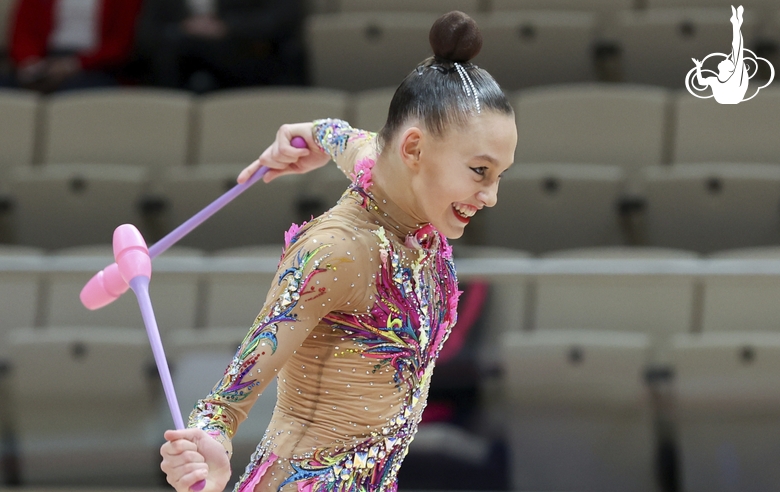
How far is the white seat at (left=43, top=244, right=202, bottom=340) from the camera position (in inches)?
104

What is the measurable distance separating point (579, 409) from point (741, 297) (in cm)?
53

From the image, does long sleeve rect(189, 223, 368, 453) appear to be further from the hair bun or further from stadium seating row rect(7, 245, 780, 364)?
stadium seating row rect(7, 245, 780, 364)

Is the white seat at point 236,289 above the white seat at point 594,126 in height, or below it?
below

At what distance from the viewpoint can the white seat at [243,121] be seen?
3.86 metres

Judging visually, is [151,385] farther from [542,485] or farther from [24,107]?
[24,107]

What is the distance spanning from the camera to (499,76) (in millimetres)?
4203

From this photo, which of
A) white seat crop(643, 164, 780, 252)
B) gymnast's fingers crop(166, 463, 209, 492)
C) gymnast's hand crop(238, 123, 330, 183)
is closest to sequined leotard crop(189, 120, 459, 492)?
gymnast's fingers crop(166, 463, 209, 492)

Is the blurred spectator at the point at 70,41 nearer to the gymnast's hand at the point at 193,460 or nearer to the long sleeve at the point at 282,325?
the long sleeve at the point at 282,325

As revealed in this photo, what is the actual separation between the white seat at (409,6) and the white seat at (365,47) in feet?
0.41

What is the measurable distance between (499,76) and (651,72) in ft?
2.05

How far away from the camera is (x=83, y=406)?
286 centimetres

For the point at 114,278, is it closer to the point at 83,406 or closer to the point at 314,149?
the point at 314,149

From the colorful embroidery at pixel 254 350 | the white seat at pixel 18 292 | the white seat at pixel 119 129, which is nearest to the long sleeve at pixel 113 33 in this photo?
the white seat at pixel 119 129

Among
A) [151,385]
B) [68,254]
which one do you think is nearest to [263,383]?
[151,385]
